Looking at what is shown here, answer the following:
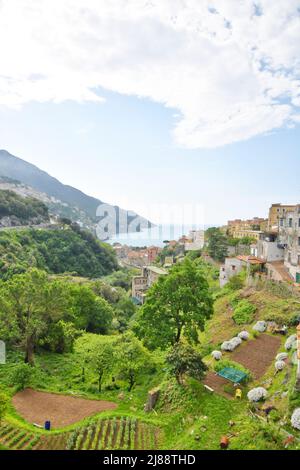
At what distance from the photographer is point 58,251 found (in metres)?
65.2

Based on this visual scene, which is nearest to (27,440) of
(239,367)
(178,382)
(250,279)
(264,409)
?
(178,382)

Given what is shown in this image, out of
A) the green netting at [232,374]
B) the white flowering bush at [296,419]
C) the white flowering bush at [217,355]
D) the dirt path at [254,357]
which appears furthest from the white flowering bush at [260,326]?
the white flowering bush at [296,419]

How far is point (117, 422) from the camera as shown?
11500 mm

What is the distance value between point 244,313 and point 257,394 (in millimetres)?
9451

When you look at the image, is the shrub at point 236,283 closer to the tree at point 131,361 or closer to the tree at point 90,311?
the tree at point 90,311

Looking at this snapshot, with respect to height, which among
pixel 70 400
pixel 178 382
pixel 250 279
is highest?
pixel 250 279

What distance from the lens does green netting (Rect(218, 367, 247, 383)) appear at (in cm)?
1360

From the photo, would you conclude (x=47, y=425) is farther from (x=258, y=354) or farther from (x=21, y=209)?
(x=21, y=209)

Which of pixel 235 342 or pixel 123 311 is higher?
pixel 235 342

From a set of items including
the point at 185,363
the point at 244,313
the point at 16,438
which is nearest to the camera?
the point at 16,438

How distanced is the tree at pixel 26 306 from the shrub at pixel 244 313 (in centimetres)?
1168

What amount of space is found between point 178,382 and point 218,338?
23.9ft

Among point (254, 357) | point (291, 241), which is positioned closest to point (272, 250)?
point (291, 241)

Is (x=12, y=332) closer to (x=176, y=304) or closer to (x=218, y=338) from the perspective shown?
(x=176, y=304)
